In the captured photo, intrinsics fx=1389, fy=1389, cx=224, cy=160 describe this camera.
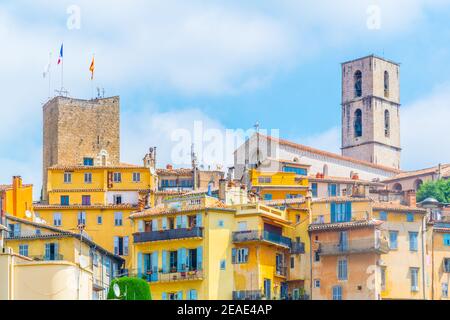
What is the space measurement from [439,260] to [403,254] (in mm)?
3966

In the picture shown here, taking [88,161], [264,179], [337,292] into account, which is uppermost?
[88,161]

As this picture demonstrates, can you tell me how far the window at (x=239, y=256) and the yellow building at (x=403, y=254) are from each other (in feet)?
25.2

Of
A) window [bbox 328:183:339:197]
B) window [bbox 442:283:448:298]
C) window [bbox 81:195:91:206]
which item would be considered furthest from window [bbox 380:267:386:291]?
window [bbox 328:183:339:197]

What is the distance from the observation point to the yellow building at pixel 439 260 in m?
81.4

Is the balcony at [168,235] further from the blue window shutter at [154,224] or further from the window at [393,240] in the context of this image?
the window at [393,240]

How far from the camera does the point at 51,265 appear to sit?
206ft

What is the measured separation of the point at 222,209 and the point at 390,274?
33.5 ft

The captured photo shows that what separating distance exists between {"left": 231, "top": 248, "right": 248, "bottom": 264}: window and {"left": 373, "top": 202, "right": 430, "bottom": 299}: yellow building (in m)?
7.68

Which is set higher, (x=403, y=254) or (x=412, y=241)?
(x=412, y=241)

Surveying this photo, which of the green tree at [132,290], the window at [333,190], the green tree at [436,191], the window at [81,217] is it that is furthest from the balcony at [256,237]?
the green tree at [436,191]

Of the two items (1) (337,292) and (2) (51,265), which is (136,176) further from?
(2) (51,265)

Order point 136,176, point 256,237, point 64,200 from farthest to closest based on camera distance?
1. point 136,176
2. point 64,200
3. point 256,237

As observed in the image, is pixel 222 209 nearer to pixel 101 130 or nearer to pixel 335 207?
pixel 335 207

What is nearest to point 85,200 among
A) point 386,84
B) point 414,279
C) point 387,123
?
point 414,279
